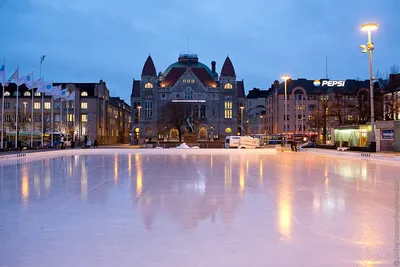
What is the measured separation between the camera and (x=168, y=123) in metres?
96.9

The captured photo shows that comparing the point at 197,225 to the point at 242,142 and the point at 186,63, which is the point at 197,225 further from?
the point at 186,63

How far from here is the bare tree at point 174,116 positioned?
303 ft

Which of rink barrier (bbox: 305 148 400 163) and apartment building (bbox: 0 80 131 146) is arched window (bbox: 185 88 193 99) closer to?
apartment building (bbox: 0 80 131 146)

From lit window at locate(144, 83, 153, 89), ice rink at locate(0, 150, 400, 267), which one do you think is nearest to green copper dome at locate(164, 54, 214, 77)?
lit window at locate(144, 83, 153, 89)

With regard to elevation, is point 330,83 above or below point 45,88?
above

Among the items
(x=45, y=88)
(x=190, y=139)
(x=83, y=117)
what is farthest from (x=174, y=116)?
(x=45, y=88)

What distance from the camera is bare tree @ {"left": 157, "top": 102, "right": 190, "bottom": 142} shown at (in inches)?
3642

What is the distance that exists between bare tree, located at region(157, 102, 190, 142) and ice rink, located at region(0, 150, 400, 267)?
76664 mm

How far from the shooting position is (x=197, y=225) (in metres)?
9.02

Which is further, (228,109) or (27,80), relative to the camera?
(228,109)

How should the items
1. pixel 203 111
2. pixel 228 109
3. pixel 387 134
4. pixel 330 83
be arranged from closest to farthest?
pixel 387 134, pixel 330 83, pixel 203 111, pixel 228 109

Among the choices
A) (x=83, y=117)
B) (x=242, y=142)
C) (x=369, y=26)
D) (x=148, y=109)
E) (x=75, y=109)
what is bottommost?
(x=242, y=142)

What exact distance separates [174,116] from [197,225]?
84143mm

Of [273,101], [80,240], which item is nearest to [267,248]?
[80,240]
